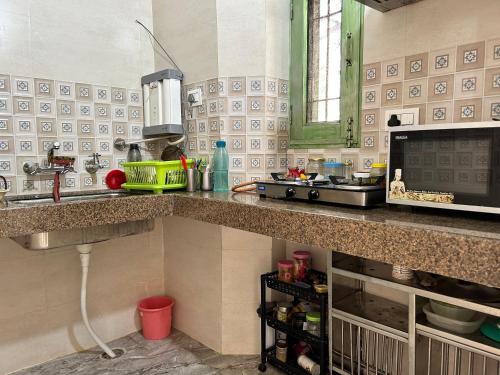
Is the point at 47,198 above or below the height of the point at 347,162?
below

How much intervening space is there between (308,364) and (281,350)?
0.16 m

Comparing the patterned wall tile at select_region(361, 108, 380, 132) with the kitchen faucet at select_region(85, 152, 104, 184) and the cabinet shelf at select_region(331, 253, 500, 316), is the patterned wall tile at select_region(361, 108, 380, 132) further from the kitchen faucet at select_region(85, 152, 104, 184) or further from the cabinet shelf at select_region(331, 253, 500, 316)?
the kitchen faucet at select_region(85, 152, 104, 184)

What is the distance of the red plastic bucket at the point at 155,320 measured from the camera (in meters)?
2.05

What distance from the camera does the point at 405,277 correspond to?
4.00ft

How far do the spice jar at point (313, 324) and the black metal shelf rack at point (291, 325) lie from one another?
0.10 ft

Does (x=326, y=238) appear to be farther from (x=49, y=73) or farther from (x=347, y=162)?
(x=49, y=73)

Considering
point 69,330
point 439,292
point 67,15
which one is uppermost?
point 67,15

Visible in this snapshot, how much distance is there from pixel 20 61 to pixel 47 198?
2.16 feet

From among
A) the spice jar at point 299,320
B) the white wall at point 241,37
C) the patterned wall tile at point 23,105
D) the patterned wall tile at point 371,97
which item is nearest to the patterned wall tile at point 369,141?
the patterned wall tile at point 371,97

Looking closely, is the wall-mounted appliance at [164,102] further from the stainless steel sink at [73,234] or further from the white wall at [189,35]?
the stainless steel sink at [73,234]

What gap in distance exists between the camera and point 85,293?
6.04ft

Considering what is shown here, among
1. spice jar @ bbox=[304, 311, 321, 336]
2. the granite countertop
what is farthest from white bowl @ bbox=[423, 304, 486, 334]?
spice jar @ bbox=[304, 311, 321, 336]

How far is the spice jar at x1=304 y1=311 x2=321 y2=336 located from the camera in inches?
62.9

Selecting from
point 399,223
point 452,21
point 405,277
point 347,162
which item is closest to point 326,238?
point 399,223
